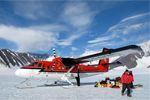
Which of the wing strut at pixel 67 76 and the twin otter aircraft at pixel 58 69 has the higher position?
the twin otter aircraft at pixel 58 69

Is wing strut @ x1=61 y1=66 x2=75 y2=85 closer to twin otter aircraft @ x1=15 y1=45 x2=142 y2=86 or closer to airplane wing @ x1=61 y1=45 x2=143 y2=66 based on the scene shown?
twin otter aircraft @ x1=15 y1=45 x2=142 y2=86

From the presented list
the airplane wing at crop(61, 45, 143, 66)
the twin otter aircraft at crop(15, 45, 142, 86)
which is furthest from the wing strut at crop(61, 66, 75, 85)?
the airplane wing at crop(61, 45, 143, 66)

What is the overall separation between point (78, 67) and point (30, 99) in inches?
304

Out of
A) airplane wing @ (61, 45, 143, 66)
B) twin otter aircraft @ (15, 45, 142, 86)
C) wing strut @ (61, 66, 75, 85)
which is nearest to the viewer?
airplane wing @ (61, 45, 143, 66)


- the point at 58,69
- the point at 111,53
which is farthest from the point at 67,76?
the point at 111,53

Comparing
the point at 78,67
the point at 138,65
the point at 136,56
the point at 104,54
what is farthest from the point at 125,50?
the point at 136,56

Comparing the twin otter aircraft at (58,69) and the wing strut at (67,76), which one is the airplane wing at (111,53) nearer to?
the twin otter aircraft at (58,69)

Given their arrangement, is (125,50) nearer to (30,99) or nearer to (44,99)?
(44,99)

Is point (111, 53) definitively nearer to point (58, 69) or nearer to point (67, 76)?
point (67, 76)

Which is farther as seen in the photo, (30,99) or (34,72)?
(34,72)

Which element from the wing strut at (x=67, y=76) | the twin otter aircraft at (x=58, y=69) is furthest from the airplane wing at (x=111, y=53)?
the wing strut at (x=67, y=76)

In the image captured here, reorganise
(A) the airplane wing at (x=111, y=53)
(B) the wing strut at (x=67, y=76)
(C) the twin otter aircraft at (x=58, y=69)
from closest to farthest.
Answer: (A) the airplane wing at (x=111, y=53) < (C) the twin otter aircraft at (x=58, y=69) < (B) the wing strut at (x=67, y=76)

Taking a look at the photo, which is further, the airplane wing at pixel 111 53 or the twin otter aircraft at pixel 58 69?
the twin otter aircraft at pixel 58 69

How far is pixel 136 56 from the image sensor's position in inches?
6004
